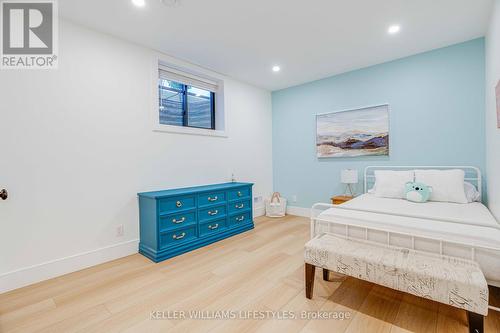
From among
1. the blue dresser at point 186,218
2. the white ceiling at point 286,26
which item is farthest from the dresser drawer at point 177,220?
the white ceiling at point 286,26

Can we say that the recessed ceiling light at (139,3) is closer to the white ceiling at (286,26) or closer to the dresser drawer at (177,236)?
the white ceiling at (286,26)

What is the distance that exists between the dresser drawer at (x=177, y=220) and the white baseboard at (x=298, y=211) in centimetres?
226

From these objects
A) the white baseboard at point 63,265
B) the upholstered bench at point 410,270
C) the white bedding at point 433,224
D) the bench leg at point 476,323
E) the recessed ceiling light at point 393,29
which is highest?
the recessed ceiling light at point 393,29

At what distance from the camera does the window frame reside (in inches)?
118

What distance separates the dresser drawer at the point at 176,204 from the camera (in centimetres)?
266

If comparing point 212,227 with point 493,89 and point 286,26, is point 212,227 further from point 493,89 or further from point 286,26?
point 493,89

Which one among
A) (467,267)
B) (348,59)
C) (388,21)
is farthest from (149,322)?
(348,59)

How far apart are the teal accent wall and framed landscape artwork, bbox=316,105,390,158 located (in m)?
0.09

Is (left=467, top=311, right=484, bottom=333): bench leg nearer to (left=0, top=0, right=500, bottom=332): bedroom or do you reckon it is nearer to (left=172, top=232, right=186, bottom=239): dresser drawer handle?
(left=0, top=0, right=500, bottom=332): bedroom

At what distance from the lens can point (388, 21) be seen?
2432 mm

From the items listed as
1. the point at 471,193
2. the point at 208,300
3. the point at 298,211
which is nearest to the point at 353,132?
the point at 471,193

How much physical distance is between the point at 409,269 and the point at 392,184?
5.93 feet

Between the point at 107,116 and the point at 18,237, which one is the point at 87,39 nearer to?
the point at 107,116

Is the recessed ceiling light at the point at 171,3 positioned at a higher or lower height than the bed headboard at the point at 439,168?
higher
